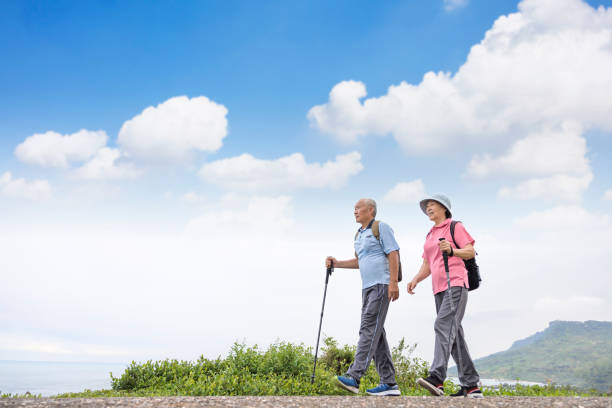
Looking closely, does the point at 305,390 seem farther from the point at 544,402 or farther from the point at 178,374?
the point at 544,402

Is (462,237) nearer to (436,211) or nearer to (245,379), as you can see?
(436,211)

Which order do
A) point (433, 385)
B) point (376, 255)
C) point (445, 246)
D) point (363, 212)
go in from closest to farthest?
point (433, 385), point (445, 246), point (376, 255), point (363, 212)

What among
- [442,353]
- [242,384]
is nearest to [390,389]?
[442,353]

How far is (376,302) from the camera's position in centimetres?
620

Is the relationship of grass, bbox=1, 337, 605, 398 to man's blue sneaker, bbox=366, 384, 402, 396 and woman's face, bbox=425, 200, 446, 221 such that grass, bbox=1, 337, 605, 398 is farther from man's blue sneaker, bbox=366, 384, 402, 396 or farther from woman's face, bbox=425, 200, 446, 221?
woman's face, bbox=425, 200, 446, 221

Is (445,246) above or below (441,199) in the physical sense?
below

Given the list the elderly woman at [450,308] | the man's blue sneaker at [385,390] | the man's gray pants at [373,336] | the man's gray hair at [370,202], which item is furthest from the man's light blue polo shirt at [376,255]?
the man's blue sneaker at [385,390]

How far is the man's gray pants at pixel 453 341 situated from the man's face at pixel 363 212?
56.2 inches

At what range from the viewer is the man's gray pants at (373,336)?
6164 mm

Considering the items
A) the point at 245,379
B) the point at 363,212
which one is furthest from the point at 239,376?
the point at 363,212

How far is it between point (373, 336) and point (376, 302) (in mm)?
461

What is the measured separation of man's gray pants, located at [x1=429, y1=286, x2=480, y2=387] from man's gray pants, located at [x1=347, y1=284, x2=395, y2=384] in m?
0.68

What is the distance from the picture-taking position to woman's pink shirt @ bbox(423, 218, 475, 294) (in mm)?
6000

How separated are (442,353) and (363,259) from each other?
156 cm
